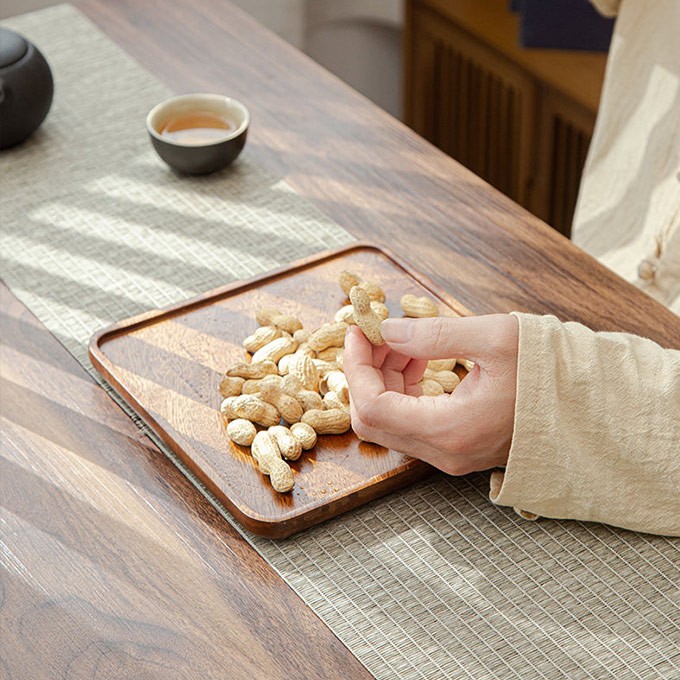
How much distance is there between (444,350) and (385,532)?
0.16 m

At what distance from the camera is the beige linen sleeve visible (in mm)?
866

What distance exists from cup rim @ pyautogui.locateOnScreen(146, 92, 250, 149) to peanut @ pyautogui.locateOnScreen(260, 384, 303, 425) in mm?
Result: 435

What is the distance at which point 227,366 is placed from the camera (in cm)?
100

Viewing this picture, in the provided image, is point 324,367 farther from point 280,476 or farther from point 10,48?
point 10,48

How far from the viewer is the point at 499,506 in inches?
35.2

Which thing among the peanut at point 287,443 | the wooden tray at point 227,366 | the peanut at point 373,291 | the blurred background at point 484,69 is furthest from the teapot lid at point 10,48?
the blurred background at point 484,69

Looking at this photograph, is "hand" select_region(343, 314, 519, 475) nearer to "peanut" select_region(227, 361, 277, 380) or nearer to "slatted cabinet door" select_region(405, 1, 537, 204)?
"peanut" select_region(227, 361, 277, 380)

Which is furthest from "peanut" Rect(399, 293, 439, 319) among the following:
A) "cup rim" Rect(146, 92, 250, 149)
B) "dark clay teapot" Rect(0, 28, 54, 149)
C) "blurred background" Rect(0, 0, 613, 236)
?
"blurred background" Rect(0, 0, 613, 236)

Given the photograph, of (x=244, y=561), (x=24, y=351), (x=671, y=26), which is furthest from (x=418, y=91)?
(x=244, y=561)

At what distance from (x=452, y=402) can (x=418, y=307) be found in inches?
7.1

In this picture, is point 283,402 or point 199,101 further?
point 199,101

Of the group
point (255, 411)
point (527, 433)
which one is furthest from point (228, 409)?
point (527, 433)

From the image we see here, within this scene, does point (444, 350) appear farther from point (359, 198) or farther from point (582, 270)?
point (359, 198)

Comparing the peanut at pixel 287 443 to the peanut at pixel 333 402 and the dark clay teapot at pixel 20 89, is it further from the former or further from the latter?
the dark clay teapot at pixel 20 89
